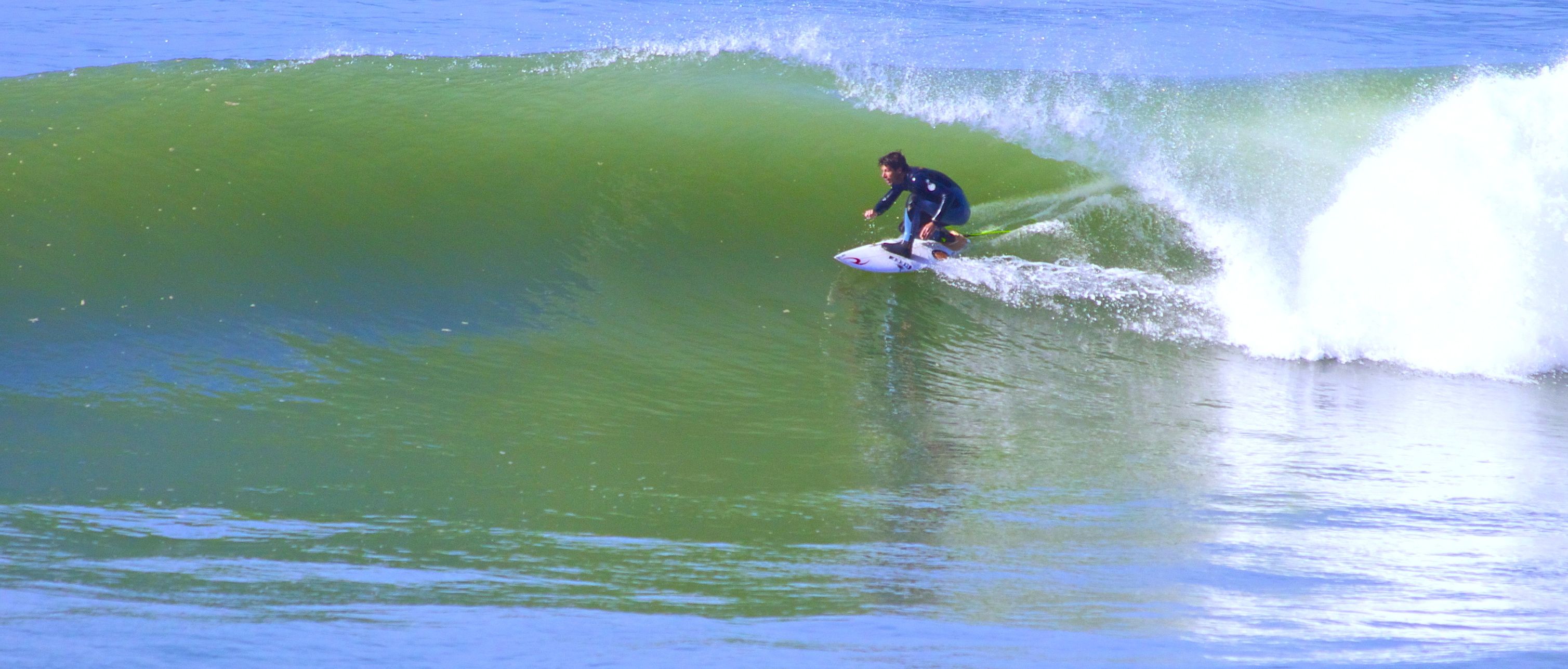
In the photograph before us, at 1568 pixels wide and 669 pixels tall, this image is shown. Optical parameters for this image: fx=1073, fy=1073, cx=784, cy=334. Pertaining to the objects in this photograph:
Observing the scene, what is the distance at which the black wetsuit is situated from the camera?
8133 millimetres

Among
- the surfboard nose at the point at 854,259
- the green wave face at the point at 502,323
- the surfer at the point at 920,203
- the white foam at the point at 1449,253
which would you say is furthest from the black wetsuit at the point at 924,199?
the white foam at the point at 1449,253

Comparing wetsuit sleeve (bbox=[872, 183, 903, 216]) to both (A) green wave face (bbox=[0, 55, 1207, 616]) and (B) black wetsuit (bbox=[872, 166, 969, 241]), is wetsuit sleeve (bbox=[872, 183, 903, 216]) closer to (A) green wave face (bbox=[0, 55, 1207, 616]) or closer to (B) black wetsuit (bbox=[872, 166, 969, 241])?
(B) black wetsuit (bbox=[872, 166, 969, 241])

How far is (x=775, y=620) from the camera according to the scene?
9.98ft

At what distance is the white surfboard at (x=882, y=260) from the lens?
805cm

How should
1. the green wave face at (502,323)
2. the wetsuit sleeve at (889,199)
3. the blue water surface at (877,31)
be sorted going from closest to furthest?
the green wave face at (502,323), the wetsuit sleeve at (889,199), the blue water surface at (877,31)

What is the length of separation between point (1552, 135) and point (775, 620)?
7.56 meters

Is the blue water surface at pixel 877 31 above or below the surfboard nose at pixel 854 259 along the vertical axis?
above

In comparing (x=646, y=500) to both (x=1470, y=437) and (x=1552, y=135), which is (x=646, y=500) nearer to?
(x=1470, y=437)

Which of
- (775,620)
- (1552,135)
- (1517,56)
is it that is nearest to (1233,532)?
(775,620)

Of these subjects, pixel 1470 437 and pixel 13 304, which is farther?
pixel 13 304

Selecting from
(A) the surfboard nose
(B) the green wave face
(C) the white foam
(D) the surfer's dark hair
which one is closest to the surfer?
(D) the surfer's dark hair

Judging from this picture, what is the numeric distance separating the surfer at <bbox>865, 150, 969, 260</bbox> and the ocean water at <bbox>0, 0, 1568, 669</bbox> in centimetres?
29

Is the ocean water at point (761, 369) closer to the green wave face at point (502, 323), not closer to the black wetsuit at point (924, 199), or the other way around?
the green wave face at point (502, 323)

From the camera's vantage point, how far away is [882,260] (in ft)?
26.5
